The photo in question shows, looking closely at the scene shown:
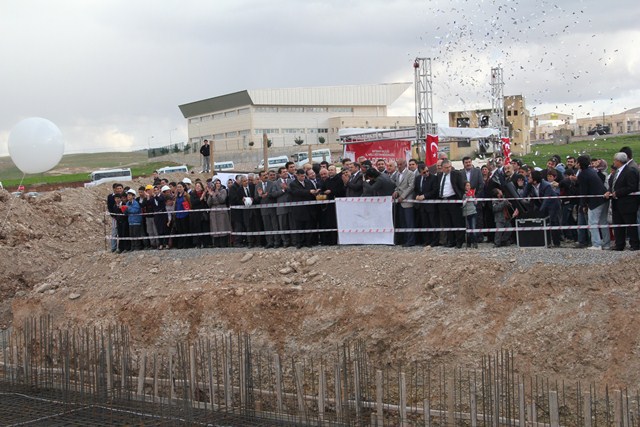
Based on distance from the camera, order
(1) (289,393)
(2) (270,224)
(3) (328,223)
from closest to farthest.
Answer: (1) (289,393)
(3) (328,223)
(2) (270,224)

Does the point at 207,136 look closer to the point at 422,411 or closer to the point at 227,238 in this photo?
the point at 227,238

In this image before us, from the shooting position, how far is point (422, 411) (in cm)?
1164

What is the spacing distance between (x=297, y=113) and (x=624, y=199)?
55.2 metres

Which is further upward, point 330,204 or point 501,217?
point 330,204

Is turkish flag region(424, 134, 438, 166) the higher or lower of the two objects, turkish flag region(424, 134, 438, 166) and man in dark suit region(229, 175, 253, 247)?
the higher

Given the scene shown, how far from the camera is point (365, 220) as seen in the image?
16203mm

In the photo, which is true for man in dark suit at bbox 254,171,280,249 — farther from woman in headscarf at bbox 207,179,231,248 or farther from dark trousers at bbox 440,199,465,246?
dark trousers at bbox 440,199,465,246

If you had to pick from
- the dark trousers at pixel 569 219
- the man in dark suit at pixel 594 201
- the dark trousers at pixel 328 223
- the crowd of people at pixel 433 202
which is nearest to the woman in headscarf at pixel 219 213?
the crowd of people at pixel 433 202

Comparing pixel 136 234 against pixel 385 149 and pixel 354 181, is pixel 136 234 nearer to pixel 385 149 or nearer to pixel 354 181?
pixel 354 181

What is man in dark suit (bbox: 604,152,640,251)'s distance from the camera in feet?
42.8

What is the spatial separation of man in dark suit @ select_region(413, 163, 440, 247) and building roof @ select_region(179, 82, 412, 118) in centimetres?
5070

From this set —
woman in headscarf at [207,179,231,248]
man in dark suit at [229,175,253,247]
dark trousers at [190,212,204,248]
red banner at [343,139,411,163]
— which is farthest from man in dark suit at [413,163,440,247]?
red banner at [343,139,411,163]

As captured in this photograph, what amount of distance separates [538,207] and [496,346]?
334cm

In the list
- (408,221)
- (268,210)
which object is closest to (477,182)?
(408,221)
